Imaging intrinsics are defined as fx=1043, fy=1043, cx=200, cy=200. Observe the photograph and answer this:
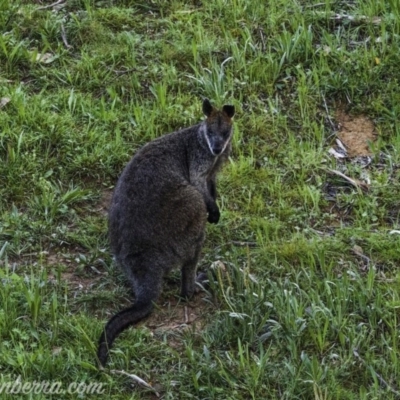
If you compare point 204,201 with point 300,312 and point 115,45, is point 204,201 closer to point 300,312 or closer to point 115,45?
point 300,312

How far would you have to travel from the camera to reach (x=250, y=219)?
646 cm

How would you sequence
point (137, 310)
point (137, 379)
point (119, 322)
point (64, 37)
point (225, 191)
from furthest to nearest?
point (64, 37) < point (225, 191) < point (137, 310) < point (119, 322) < point (137, 379)

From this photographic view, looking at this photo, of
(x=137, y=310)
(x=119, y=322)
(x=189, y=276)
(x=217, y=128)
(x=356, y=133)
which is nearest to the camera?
(x=119, y=322)

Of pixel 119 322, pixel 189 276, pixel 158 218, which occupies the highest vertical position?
pixel 158 218

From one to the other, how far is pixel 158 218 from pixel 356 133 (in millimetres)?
2137

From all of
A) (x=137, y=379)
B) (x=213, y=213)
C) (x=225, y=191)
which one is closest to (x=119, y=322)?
(x=137, y=379)

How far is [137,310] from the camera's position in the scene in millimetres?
5477

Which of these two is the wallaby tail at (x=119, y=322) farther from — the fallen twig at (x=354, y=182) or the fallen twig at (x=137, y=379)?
the fallen twig at (x=354, y=182)

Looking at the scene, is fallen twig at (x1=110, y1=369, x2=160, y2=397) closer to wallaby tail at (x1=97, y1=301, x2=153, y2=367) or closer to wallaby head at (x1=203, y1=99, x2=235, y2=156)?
wallaby tail at (x1=97, y1=301, x2=153, y2=367)

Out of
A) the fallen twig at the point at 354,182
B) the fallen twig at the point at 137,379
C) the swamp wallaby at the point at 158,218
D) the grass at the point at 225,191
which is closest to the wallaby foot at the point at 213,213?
the swamp wallaby at the point at 158,218

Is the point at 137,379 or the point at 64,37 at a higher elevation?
the point at 64,37

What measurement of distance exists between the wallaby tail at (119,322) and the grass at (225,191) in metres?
0.08

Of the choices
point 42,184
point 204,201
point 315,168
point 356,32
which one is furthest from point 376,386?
point 356,32

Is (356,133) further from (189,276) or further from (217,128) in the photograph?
(189,276)
